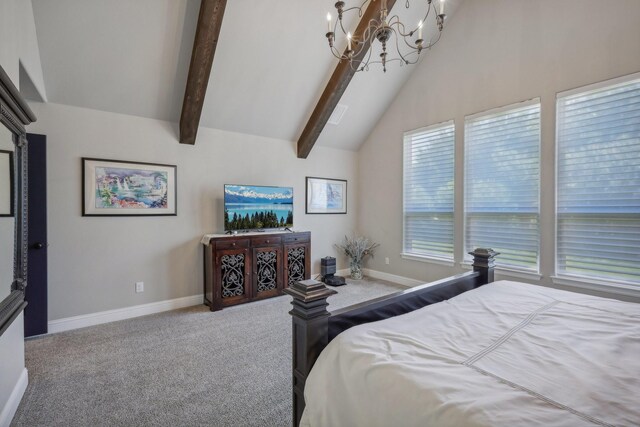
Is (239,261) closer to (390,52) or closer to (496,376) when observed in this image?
(496,376)

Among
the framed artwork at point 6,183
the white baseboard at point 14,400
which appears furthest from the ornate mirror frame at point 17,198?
the white baseboard at point 14,400

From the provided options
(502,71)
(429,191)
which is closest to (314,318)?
(429,191)

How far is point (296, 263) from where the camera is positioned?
442cm

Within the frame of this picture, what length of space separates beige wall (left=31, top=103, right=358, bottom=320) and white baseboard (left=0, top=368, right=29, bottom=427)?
1.21 metres

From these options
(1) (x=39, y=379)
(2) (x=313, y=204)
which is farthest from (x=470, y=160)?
(1) (x=39, y=379)

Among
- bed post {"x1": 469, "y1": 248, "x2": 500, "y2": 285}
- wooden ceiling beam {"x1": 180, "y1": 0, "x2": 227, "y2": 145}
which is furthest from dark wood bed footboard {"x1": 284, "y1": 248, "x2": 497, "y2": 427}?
wooden ceiling beam {"x1": 180, "y1": 0, "x2": 227, "y2": 145}

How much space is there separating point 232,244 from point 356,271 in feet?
7.68

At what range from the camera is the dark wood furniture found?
12.1 feet

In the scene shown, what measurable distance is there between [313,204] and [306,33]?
2510 mm

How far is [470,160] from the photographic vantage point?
13.0ft

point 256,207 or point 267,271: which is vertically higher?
point 256,207

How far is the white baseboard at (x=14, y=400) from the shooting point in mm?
1717

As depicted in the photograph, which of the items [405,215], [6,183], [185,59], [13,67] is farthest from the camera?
[405,215]

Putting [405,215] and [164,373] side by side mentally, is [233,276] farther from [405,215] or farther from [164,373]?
[405,215]
